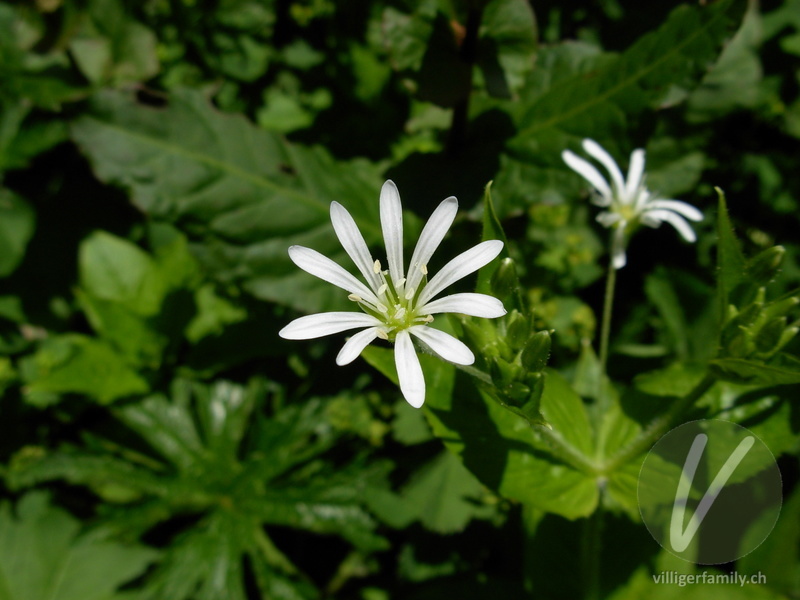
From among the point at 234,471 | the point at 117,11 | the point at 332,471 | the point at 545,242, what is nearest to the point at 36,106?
the point at 117,11

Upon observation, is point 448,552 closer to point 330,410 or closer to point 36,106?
point 330,410

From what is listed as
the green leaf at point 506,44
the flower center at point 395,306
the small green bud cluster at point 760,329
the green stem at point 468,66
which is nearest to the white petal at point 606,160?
the green leaf at point 506,44

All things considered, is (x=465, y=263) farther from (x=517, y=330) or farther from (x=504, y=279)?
(x=517, y=330)

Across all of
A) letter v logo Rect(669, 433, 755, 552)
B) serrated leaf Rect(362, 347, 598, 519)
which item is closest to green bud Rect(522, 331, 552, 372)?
serrated leaf Rect(362, 347, 598, 519)

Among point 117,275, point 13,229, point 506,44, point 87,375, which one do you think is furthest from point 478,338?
Result: point 13,229

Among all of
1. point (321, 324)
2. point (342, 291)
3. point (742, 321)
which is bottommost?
point (321, 324)

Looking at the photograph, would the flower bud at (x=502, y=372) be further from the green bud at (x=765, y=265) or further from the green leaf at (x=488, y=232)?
the green bud at (x=765, y=265)

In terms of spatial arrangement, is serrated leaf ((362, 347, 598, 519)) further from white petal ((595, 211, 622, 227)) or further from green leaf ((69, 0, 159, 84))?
green leaf ((69, 0, 159, 84))
